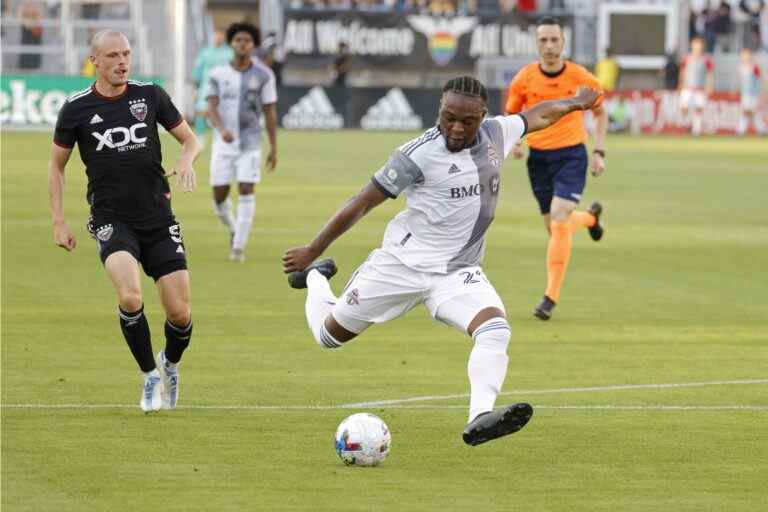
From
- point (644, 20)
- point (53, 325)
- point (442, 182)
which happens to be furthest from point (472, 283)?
point (644, 20)

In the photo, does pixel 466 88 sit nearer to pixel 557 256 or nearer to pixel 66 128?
pixel 66 128

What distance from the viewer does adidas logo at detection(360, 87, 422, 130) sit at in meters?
51.2

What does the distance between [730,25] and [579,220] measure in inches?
1747

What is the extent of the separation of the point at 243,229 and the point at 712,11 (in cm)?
4154

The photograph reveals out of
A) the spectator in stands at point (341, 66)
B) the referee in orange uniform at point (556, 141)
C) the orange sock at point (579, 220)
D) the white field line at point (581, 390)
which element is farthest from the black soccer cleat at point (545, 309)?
the spectator in stands at point (341, 66)

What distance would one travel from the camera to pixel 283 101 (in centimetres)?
5038

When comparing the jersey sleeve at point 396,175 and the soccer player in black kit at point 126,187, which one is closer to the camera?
the jersey sleeve at point 396,175

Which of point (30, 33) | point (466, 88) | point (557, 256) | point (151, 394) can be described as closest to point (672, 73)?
point (30, 33)

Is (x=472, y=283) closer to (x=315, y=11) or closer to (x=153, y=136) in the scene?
(x=153, y=136)

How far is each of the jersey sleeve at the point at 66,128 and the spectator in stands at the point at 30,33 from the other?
37797 mm

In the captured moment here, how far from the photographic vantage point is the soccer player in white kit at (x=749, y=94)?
5270cm

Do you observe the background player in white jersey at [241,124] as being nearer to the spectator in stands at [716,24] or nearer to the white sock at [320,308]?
the white sock at [320,308]

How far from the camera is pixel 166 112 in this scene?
1100 cm

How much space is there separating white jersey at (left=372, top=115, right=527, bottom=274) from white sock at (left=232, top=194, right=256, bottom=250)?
1007 cm
